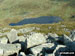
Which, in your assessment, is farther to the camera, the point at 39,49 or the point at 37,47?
the point at 37,47

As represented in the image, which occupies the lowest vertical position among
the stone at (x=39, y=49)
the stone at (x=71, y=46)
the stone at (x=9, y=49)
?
the stone at (x=9, y=49)

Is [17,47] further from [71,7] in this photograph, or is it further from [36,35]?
[71,7]

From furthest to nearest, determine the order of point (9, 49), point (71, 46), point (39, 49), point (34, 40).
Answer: point (34, 40) < point (9, 49) < point (39, 49) < point (71, 46)

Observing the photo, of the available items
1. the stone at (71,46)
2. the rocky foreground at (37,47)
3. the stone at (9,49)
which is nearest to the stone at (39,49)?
the rocky foreground at (37,47)

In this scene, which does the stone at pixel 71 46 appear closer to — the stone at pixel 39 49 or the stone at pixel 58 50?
the stone at pixel 58 50

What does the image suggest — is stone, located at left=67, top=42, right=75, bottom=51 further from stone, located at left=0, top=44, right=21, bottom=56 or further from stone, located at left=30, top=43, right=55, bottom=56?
stone, located at left=0, top=44, right=21, bottom=56

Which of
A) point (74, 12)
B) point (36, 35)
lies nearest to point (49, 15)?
point (74, 12)

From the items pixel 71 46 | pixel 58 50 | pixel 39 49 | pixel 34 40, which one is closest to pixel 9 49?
pixel 34 40

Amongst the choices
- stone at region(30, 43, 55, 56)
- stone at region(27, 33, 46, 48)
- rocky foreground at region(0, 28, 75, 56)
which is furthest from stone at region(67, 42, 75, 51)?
stone at region(27, 33, 46, 48)

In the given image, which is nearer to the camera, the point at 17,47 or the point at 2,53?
the point at 2,53

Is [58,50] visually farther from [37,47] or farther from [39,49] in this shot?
[37,47]

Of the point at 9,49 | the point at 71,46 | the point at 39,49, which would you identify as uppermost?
the point at 71,46
